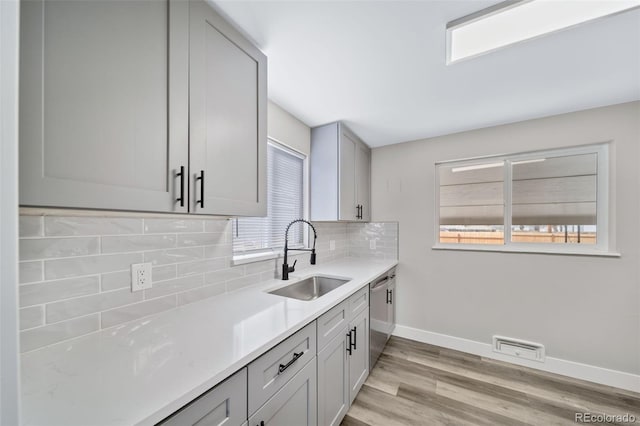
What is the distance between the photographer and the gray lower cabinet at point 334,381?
4.39ft

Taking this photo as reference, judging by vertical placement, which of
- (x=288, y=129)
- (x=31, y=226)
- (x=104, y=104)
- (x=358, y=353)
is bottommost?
(x=358, y=353)

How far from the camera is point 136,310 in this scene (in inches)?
43.3

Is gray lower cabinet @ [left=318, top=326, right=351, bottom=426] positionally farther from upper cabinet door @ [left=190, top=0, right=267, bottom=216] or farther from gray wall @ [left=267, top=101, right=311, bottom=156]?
gray wall @ [left=267, top=101, right=311, bottom=156]

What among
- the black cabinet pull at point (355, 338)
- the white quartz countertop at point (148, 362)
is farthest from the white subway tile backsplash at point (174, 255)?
the black cabinet pull at point (355, 338)

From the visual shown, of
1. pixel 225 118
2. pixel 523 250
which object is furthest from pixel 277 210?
pixel 523 250

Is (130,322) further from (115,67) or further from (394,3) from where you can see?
(394,3)

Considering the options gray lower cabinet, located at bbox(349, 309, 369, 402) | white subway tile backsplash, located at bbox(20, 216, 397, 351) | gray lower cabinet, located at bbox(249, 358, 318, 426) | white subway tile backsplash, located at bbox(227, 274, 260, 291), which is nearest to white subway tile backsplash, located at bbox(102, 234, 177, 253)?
white subway tile backsplash, located at bbox(20, 216, 397, 351)

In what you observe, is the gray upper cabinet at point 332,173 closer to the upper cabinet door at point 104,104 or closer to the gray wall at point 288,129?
the gray wall at point 288,129

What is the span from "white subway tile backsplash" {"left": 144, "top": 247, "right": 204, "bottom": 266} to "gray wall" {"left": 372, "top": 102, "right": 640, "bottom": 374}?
7.26ft

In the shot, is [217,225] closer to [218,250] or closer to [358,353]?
[218,250]

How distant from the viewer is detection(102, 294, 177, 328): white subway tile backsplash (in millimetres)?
1018

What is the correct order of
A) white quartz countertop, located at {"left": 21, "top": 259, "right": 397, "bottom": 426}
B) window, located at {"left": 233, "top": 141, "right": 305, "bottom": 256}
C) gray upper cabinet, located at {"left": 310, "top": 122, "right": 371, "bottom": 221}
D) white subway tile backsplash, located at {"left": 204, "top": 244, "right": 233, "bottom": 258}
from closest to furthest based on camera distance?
white quartz countertop, located at {"left": 21, "top": 259, "right": 397, "bottom": 426}
white subway tile backsplash, located at {"left": 204, "top": 244, "right": 233, "bottom": 258}
window, located at {"left": 233, "top": 141, "right": 305, "bottom": 256}
gray upper cabinet, located at {"left": 310, "top": 122, "right": 371, "bottom": 221}

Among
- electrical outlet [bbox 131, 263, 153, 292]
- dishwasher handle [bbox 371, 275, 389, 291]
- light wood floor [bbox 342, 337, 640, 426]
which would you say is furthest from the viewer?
dishwasher handle [bbox 371, 275, 389, 291]

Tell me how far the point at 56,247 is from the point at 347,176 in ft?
6.76
